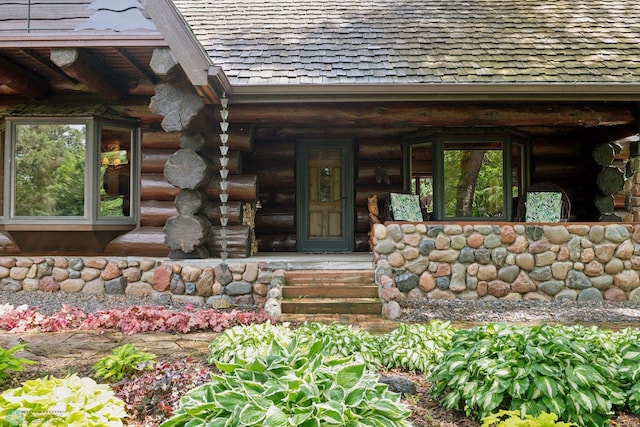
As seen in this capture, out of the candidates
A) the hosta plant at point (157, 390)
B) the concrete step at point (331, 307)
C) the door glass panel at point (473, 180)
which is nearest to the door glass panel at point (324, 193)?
the door glass panel at point (473, 180)

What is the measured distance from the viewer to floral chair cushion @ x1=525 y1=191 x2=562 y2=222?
25.3ft

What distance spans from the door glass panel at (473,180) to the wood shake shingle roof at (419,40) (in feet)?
4.66

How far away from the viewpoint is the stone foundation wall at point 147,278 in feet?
21.2

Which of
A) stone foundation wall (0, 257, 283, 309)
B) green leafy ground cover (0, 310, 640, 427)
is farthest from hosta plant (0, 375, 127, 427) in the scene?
stone foundation wall (0, 257, 283, 309)

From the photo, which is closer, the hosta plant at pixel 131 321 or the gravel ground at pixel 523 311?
the hosta plant at pixel 131 321

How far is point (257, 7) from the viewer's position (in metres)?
9.49

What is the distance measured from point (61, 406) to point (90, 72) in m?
5.33

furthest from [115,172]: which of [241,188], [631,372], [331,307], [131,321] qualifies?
[631,372]

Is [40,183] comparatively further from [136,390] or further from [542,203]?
[542,203]

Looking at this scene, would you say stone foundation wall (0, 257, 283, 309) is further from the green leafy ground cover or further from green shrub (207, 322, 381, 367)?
the green leafy ground cover

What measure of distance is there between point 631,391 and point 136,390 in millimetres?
2718

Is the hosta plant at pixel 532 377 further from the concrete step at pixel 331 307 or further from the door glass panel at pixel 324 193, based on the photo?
the door glass panel at pixel 324 193

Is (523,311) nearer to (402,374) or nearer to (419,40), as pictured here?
(402,374)

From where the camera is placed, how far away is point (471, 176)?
803 centimetres
